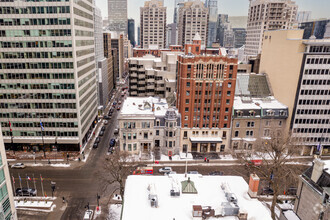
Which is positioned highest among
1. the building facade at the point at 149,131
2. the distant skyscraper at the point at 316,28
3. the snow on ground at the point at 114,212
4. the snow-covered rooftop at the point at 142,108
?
the distant skyscraper at the point at 316,28

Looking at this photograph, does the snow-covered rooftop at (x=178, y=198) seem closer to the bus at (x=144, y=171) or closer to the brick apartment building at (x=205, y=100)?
the bus at (x=144, y=171)

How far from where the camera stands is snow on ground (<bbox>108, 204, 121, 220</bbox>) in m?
50.0

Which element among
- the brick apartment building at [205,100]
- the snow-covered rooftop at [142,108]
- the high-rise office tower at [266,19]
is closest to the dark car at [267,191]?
the brick apartment building at [205,100]

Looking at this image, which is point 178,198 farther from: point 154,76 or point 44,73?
point 154,76

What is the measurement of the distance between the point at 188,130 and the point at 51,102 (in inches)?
1777

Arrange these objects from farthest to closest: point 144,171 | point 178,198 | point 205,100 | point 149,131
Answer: point 205,100
point 149,131
point 144,171
point 178,198

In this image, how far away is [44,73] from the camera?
69.6 metres

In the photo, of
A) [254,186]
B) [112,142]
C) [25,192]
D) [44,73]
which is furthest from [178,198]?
[44,73]

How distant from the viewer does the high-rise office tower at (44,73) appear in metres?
65.4

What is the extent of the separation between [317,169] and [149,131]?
48.5 m

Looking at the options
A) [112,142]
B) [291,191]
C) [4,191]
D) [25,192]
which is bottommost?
[25,192]

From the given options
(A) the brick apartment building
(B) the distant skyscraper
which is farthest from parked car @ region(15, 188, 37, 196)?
(B) the distant skyscraper

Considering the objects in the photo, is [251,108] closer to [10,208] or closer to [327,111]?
[327,111]

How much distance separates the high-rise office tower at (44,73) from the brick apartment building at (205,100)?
3357cm
